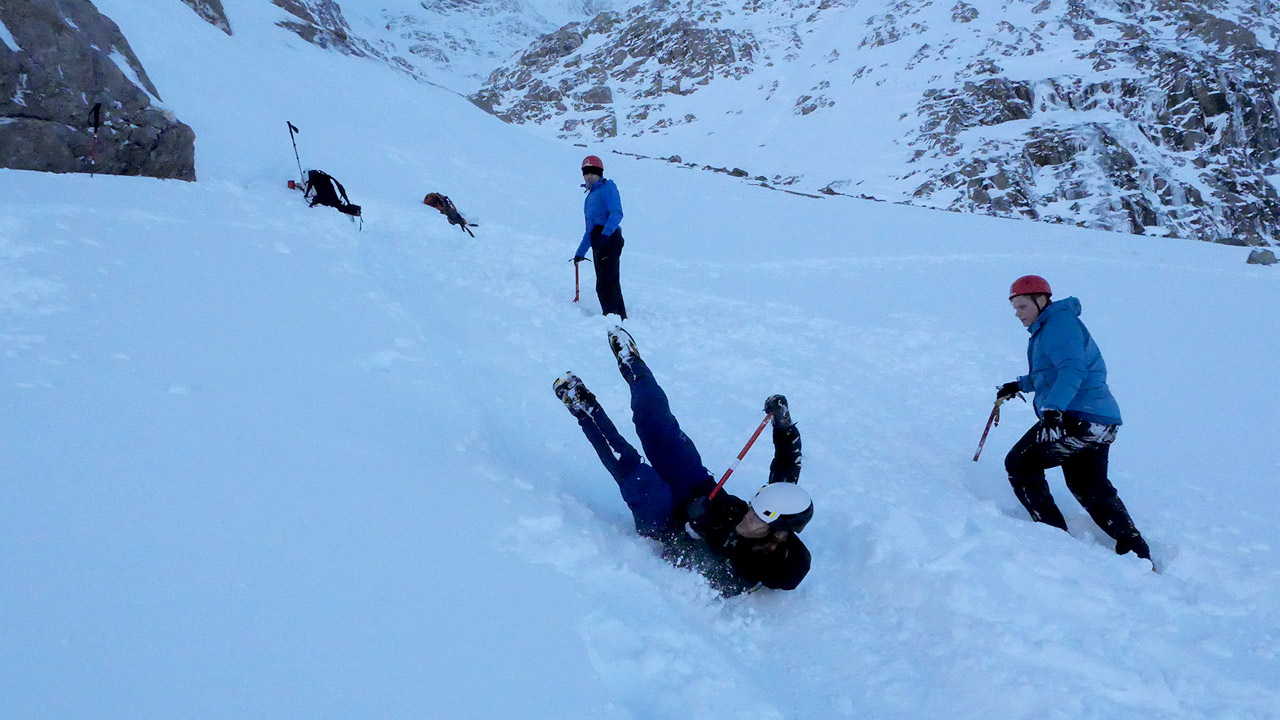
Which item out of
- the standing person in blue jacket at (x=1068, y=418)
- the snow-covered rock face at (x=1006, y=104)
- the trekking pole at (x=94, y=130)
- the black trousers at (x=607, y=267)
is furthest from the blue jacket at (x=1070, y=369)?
the snow-covered rock face at (x=1006, y=104)

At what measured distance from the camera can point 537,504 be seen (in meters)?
3.16

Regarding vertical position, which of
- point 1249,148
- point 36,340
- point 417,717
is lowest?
point 1249,148

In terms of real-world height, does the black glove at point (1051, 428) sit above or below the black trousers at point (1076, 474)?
above

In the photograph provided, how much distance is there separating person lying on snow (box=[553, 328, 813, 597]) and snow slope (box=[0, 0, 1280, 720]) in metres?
0.16

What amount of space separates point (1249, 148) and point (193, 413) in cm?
6393

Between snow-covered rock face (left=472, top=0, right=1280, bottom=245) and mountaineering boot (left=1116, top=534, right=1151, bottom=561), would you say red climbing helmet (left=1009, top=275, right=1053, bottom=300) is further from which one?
snow-covered rock face (left=472, top=0, right=1280, bottom=245)

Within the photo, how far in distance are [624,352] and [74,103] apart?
23.7 feet

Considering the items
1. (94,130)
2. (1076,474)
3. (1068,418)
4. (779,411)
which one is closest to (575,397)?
(779,411)

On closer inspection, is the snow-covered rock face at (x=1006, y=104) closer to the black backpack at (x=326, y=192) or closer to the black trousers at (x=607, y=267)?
Answer: the black trousers at (x=607, y=267)

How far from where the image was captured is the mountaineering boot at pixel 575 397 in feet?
11.1

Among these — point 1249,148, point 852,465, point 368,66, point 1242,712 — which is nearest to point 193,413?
point 852,465

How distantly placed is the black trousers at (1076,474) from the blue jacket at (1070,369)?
0.10m

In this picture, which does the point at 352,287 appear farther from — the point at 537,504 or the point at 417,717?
the point at 417,717

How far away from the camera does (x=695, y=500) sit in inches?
128
